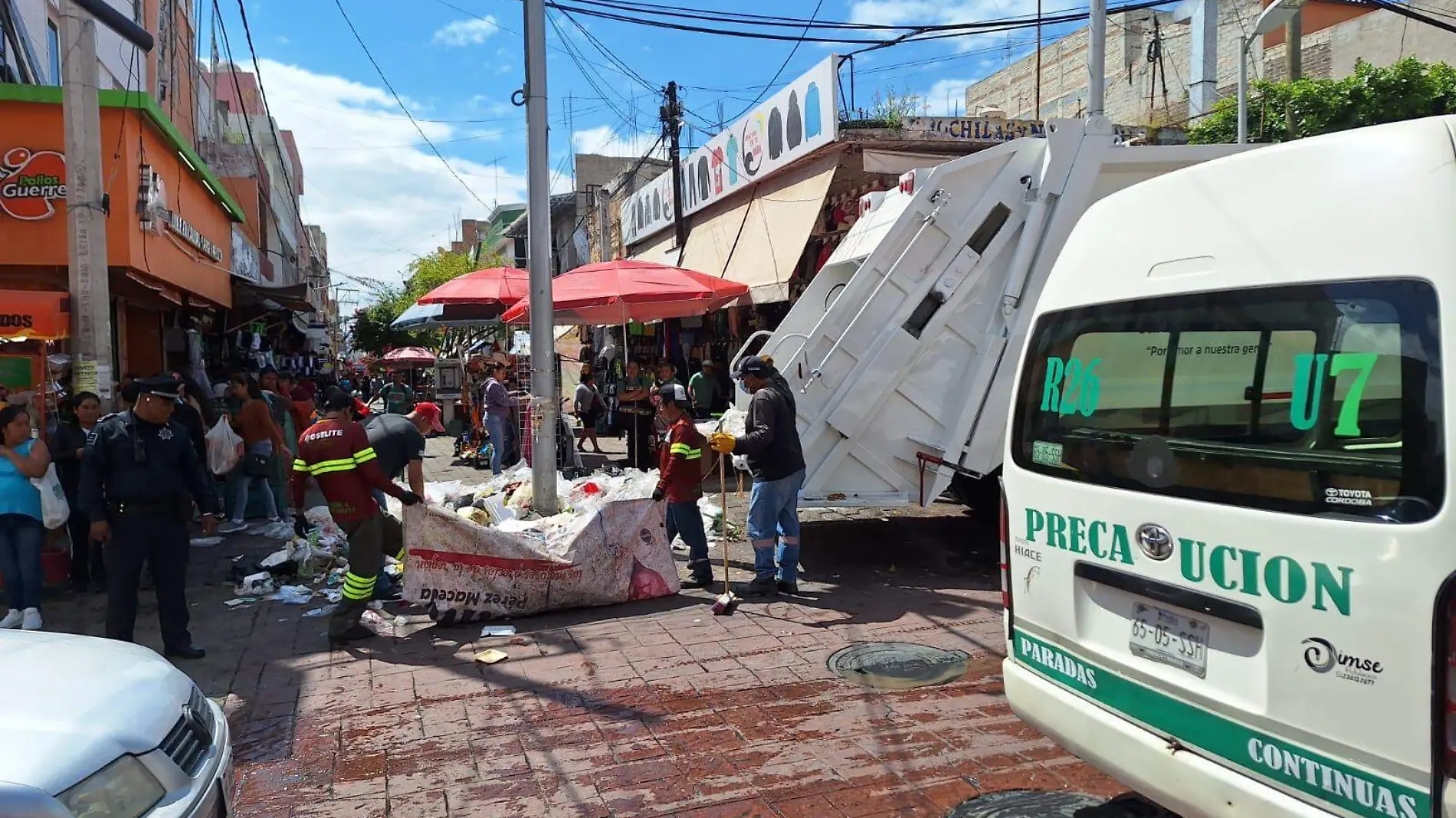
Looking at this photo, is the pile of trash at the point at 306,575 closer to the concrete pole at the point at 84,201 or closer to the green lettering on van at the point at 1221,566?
the concrete pole at the point at 84,201

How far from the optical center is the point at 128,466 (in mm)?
5410

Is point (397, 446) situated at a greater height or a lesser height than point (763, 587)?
greater

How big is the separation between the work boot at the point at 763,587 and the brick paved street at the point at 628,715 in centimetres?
14

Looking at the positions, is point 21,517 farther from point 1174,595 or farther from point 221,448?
point 1174,595

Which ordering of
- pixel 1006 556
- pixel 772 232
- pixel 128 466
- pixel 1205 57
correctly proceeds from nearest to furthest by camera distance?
1. pixel 1006 556
2. pixel 128 466
3. pixel 772 232
4. pixel 1205 57

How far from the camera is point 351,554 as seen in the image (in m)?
5.94

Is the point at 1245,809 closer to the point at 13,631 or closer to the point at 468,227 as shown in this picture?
the point at 13,631

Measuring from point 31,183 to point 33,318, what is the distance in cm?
346

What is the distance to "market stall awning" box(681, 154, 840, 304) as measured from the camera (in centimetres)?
1323

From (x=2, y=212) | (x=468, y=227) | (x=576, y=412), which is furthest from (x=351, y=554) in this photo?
(x=468, y=227)

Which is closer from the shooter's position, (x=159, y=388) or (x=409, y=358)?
(x=159, y=388)

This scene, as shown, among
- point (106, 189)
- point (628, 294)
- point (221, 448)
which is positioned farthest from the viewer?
point (628, 294)

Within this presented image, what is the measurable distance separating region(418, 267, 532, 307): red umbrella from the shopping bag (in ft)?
22.5

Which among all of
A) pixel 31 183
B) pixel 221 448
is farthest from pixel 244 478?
pixel 31 183
